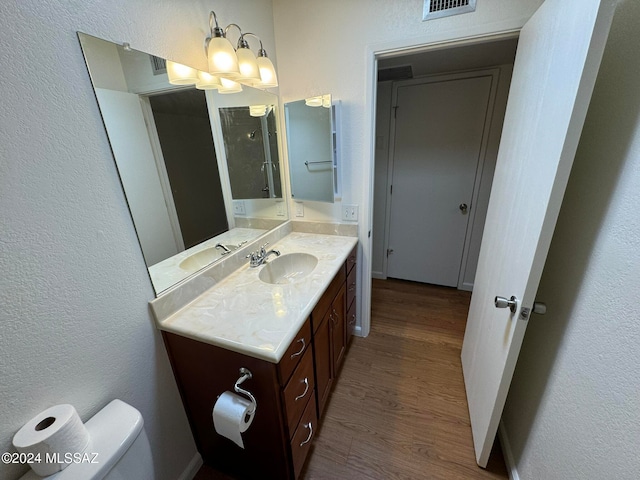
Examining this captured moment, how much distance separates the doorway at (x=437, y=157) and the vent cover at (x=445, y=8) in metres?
0.48

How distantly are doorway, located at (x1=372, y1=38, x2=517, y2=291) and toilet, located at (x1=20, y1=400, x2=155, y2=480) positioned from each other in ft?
8.03

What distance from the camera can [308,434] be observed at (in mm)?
1177

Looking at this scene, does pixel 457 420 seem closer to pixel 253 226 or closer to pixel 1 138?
pixel 253 226

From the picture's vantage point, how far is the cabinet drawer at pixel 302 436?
104 cm

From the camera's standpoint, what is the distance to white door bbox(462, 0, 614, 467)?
2.27ft

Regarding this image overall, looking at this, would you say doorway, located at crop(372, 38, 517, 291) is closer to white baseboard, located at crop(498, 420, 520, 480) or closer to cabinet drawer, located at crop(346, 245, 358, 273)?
cabinet drawer, located at crop(346, 245, 358, 273)

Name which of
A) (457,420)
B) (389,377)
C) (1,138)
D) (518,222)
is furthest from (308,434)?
(1,138)

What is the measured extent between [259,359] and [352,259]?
1044mm

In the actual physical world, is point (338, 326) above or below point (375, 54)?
below

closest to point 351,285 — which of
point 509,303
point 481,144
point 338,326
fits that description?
point 338,326

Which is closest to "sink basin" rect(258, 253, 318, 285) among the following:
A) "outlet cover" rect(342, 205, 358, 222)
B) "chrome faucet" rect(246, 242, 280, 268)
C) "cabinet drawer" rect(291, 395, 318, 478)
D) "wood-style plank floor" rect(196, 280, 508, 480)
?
"chrome faucet" rect(246, 242, 280, 268)

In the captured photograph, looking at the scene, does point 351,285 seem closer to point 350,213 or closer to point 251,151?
point 350,213

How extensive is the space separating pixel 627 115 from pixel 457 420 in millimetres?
1551

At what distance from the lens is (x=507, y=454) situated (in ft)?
3.99
